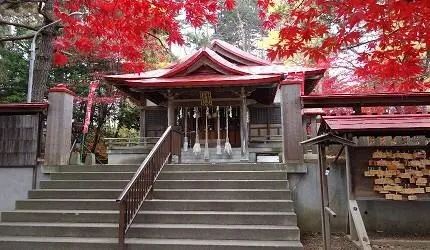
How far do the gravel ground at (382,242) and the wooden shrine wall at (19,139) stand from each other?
7044mm

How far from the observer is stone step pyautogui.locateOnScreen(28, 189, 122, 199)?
845 cm

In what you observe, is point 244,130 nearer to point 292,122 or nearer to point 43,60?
point 292,122

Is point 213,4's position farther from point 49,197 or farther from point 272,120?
point 272,120

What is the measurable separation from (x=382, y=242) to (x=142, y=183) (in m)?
4.89

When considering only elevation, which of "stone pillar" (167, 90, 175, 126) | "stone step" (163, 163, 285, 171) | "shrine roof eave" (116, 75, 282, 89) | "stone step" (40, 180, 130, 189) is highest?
"shrine roof eave" (116, 75, 282, 89)

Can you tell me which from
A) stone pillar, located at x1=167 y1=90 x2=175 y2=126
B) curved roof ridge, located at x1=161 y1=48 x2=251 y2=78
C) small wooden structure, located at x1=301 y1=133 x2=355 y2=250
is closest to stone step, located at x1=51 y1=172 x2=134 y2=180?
small wooden structure, located at x1=301 y1=133 x2=355 y2=250

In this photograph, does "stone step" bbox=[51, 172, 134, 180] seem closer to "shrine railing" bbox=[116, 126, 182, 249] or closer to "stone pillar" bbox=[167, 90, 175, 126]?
"shrine railing" bbox=[116, 126, 182, 249]

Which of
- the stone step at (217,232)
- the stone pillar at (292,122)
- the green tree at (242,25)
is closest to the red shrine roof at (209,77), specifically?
the stone pillar at (292,122)

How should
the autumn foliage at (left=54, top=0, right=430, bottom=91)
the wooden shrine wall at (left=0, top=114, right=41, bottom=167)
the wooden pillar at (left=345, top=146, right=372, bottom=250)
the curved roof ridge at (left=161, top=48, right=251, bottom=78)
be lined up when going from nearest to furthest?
the autumn foliage at (left=54, top=0, right=430, bottom=91)
the wooden pillar at (left=345, top=146, right=372, bottom=250)
the wooden shrine wall at (left=0, top=114, right=41, bottom=167)
the curved roof ridge at (left=161, top=48, right=251, bottom=78)

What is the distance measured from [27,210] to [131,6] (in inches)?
203

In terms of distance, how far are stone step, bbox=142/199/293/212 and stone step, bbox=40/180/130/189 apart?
130cm

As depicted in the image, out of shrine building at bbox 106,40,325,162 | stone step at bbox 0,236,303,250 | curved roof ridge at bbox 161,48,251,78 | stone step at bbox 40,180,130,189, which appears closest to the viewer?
stone step at bbox 0,236,303,250

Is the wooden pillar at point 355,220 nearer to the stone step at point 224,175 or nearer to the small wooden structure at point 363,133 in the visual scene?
the small wooden structure at point 363,133

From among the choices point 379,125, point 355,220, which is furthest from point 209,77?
point 355,220
